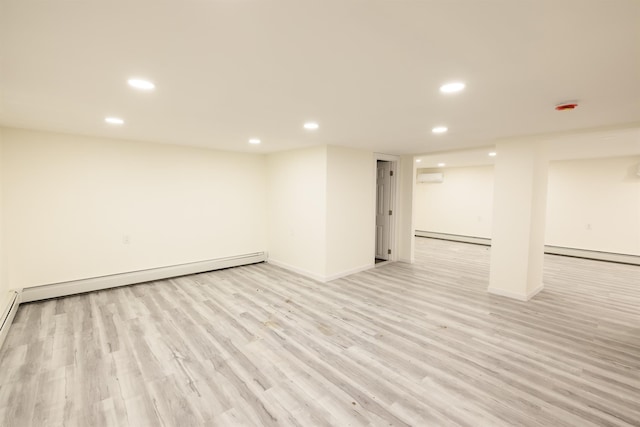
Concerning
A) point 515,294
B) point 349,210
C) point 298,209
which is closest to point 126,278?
point 298,209

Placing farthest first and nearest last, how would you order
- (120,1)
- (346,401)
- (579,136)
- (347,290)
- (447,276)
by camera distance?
(447,276), (347,290), (579,136), (346,401), (120,1)

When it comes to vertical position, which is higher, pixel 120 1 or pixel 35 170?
pixel 120 1

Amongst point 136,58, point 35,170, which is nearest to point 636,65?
point 136,58

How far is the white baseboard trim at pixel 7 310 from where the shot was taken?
2719mm

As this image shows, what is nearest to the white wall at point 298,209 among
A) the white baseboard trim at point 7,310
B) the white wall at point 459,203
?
the white baseboard trim at point 7,310

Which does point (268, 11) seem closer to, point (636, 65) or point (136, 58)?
point (136, 58)

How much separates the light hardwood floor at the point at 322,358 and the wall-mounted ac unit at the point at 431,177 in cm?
529

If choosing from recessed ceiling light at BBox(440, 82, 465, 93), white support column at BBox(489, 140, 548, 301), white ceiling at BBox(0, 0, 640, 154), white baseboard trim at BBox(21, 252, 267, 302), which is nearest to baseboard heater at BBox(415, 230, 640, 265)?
white support column at BBox(489, 140, 548, 301)

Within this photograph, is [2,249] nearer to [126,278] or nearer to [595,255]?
[126,278]

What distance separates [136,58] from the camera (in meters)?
1.61

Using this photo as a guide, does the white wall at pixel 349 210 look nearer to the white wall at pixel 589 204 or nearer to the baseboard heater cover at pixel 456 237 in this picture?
the white wall at pixel 589 204

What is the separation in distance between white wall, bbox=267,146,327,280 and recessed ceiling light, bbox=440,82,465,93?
2.53 metres

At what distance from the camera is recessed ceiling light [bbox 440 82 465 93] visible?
6.39ft

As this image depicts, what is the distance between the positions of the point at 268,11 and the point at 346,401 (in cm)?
236
